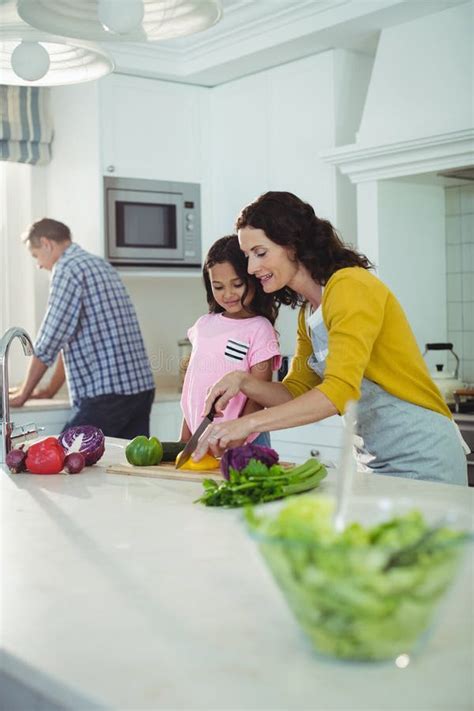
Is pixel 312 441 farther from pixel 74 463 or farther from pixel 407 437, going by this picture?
pixel 74 463

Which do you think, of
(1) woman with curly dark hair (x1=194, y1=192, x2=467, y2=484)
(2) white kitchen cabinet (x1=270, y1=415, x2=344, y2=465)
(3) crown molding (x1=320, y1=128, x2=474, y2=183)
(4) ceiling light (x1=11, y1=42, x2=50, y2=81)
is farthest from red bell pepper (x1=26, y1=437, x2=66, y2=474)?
(3) crown molding (x1=320, y1=128, x2=474, y2=183)

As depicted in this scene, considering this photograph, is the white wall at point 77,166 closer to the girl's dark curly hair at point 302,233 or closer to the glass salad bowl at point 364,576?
the girl's dark curly hair at point 302,233

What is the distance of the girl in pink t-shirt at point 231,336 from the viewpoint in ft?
8.69

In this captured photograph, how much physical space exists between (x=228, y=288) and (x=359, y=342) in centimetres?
77

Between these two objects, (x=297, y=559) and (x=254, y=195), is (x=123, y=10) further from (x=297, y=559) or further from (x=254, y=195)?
(x=254, y=195)

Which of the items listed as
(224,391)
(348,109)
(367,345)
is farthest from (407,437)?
(348,109)

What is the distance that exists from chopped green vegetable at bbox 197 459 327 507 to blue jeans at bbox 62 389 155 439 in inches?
86.9

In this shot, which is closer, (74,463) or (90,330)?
(74,463)

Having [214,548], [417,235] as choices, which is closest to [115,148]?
[417,235]

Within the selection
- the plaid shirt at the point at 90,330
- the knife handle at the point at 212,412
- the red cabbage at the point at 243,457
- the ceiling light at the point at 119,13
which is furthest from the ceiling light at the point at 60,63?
the plaid shirt at the point at 90,330

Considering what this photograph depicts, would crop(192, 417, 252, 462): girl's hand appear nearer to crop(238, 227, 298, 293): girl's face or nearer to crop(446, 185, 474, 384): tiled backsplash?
crop(238, 227, 298, 293): girl's face

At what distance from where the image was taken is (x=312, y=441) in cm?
394

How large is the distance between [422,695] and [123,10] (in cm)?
150

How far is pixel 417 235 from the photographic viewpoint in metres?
3.90
